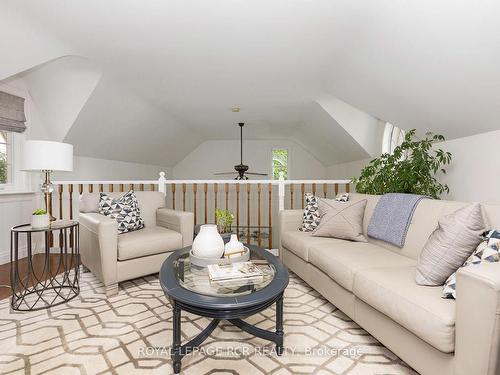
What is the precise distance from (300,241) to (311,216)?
1.29 ft

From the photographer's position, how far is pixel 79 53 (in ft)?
9.45

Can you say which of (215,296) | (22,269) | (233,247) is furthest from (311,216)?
(22,269)

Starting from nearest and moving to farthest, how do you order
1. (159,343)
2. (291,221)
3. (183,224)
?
(159,343) < (183,224) < (291,221)

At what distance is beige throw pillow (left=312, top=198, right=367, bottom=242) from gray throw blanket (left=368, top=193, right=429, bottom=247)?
0.12 m

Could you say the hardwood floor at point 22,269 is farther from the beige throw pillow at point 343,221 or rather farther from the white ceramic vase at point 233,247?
the beige throw pillow at point 343,221

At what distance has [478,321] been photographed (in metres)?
1.03

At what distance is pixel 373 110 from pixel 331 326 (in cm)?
272

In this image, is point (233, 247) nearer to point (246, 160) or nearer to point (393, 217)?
point (393, 217)

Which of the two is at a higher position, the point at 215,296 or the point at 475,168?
the point at 475,168

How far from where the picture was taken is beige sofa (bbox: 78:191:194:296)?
2.34m

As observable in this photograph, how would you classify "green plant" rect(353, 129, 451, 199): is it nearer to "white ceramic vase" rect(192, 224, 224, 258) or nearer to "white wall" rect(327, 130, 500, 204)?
"white wall" rect(327, 130, 500, 204)

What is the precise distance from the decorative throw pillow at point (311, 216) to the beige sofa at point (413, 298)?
0.25 meters

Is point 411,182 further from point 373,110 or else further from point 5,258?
point 5,258

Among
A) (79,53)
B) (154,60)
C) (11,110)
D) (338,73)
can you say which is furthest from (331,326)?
(11,110)
